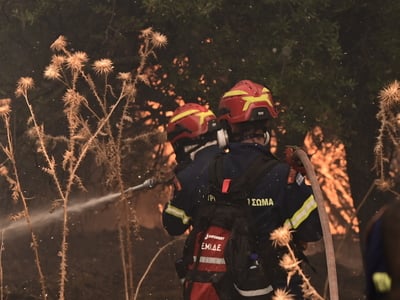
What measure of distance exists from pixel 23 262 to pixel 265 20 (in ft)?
18.2

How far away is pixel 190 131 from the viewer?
4262 millimetres

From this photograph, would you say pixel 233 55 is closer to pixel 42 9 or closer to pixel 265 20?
pixel 265 20

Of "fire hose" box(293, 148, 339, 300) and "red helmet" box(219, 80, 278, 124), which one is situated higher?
"red helmet" box(219, 80, 278, 124)

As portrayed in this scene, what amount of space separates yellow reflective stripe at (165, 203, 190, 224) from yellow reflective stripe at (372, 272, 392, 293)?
8.59 ft

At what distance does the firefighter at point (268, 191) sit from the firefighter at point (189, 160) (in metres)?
0.31

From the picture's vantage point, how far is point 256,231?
360cm

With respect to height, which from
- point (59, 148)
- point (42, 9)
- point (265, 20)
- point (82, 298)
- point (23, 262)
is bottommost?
point (82, 298)

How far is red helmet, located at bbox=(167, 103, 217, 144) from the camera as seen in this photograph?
426 cm

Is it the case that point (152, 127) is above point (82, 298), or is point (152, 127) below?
above

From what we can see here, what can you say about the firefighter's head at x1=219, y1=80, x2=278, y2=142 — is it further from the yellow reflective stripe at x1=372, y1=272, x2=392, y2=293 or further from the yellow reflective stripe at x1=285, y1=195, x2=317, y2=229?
the yellow reflective stripe at x1=372, y1=272, x2=392, y2=293

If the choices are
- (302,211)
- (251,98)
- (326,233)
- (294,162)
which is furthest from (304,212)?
(251,98)

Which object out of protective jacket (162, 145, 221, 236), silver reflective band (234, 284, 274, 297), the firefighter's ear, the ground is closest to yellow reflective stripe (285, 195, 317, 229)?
silver reflective band (234, 284, 274, 297)

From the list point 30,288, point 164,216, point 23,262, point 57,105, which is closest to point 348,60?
point 57,105

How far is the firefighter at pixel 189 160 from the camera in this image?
3.95 metres
